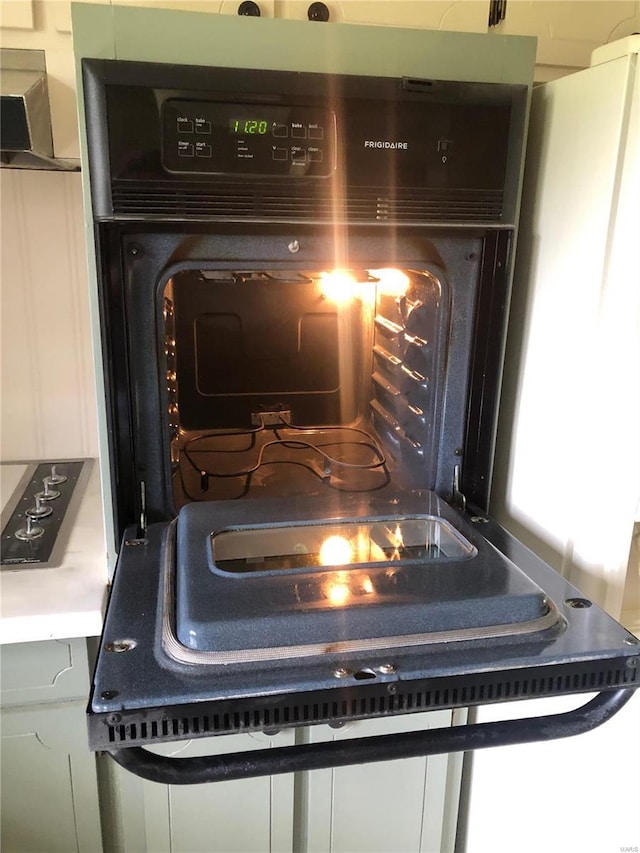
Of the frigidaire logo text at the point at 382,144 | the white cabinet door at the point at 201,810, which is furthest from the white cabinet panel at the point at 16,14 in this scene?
the white cabinet door at the point at 201,810

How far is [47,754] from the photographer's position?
108 cm

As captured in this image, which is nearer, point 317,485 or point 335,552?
point 335,552

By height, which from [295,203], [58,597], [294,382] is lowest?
[58,597]

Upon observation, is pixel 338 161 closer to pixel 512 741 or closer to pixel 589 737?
pixel 512 741

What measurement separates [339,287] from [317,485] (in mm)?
362

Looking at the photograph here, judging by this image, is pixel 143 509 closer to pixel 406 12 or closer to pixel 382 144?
pixel 382 144

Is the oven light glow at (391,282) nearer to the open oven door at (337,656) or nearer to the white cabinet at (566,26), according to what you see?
the white cabinet at (566,26)

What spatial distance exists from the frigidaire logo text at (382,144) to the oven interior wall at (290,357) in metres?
0.11

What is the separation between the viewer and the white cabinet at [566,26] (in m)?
1.05

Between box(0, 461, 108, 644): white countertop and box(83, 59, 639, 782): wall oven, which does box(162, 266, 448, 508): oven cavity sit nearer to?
box(83, 59, 639, 782): wall oven

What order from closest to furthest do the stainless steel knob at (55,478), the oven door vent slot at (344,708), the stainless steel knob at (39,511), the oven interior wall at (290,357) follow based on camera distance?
the oven door vent slot at (344,708) → the oven interior wall at (290,357) → the stainless steel knob at (39,511) → the stainless steel knob at (55,478)

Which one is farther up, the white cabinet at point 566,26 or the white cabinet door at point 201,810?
the white cabinet at point 566,26

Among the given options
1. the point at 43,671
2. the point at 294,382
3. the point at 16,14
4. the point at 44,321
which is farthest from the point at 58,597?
the point at 16,14

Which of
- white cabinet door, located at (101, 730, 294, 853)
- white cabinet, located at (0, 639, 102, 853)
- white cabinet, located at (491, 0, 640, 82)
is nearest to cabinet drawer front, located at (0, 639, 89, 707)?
white cabinet, located at (0, 639, 102, 853)
